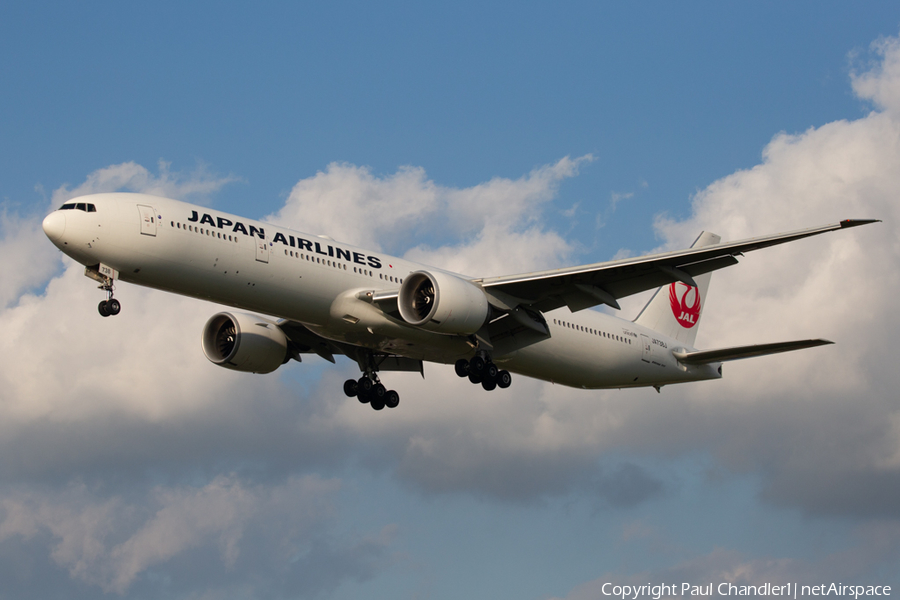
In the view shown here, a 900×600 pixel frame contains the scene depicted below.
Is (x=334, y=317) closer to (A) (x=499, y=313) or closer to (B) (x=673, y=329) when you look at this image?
(A) (x=499, y=313)

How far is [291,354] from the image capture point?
122 ft

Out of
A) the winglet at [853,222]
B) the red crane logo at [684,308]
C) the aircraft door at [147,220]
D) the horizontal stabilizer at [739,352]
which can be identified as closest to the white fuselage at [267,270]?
the aircraft door at [147,220]

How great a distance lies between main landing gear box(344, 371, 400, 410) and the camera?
37.3 meters

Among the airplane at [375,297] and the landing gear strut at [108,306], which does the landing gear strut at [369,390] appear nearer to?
the airplane at [375,297]

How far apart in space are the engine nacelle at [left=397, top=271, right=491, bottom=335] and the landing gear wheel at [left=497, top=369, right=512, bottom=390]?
3482 millimetres

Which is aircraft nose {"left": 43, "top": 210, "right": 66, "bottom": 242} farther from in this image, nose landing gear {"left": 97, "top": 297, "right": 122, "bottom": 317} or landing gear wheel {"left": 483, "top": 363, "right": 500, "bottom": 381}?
landing gear wheel {"left": 483, "top": 363, "right": 500, "bottom": 381}

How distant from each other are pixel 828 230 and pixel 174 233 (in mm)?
17758

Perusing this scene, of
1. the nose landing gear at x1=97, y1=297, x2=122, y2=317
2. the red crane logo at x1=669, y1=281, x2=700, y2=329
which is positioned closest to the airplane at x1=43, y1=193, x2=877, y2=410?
the nose landing gear at x1=97, y1=297, x2=122, y2=317

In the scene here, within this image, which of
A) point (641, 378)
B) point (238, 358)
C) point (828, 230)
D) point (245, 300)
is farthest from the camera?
point (641, 378)

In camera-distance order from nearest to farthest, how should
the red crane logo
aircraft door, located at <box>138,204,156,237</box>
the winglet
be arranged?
the winglet
aircraft door, located at <box>138,204,156,237</box>
the red crane logo

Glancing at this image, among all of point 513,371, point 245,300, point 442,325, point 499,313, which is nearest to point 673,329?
point 513,371

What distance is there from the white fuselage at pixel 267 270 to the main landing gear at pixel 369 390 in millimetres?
3451

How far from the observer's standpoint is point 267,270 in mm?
28312

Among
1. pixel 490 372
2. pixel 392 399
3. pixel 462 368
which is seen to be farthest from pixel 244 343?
pixel 490 372
